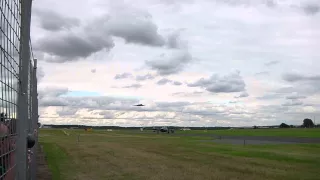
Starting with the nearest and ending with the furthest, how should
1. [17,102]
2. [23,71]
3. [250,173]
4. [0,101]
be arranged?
1. [0,101]
2. [17,102]
3. [23,71]
4. [250,173]

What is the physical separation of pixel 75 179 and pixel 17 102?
1034 centimetres

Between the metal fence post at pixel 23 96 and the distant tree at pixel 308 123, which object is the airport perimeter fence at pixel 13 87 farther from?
the distant tree at pixel 308 123

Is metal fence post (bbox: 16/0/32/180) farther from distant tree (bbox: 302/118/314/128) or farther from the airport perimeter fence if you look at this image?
distant tree (bbox: 302/118/314/128)

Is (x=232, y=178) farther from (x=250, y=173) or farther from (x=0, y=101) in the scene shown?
(x=0, y=101)

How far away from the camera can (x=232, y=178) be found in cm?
1463

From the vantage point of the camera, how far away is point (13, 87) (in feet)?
14.1

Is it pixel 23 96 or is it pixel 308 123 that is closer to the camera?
pixel 23 96

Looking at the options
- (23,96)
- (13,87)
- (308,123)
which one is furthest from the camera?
(308,123)

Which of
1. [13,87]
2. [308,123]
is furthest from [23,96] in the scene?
[308,123]

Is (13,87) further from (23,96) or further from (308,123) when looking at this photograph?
(308,123)

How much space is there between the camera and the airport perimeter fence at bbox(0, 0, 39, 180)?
11.8 ft

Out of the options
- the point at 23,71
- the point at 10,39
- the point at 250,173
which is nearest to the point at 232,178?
the point at 250,173

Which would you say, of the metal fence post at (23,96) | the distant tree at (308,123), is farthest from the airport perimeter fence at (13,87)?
the distant tree at (308,123)

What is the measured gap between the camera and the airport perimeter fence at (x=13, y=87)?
3.59m
